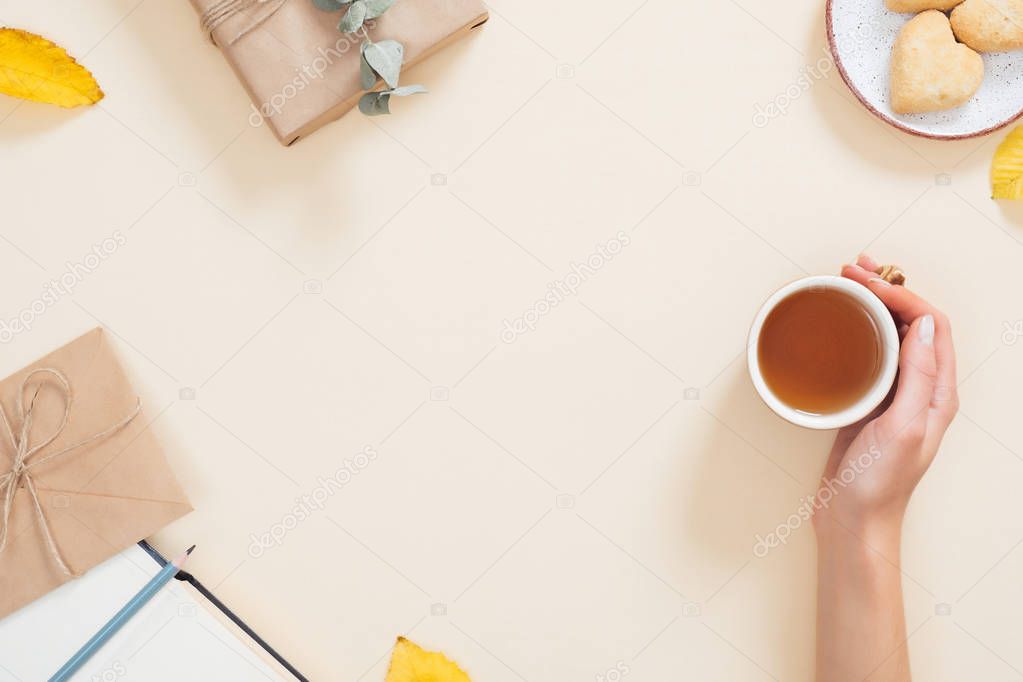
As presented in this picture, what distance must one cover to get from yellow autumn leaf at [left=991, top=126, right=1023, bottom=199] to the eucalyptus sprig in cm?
61

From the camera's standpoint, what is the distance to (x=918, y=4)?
756 millimetres

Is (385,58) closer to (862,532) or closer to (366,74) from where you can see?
(366,74)

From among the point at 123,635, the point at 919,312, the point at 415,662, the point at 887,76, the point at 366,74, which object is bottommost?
the point at 415,662

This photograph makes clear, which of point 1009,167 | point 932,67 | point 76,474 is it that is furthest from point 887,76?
point 76,474

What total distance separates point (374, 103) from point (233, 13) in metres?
0.16

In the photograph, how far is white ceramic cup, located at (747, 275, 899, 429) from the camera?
71 cm

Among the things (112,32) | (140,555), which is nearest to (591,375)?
(140,555)

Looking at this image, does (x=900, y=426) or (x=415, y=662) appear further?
(x=415, y=662)

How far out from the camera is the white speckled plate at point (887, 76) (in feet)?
2.51

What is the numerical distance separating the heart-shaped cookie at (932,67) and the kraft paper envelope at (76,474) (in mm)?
859

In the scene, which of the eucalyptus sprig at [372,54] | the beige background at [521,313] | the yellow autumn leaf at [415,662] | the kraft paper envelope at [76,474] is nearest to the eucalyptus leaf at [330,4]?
the eucalyptus sprig at [372,54]

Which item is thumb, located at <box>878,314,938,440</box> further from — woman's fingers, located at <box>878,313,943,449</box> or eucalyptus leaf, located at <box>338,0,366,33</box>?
eucalyptus leaf, located at <box>338,0,366,33</box>

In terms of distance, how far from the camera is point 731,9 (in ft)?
2.67

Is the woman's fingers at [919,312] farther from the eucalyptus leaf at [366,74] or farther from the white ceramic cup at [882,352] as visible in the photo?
the eucalyptus leaf at [366,74]
